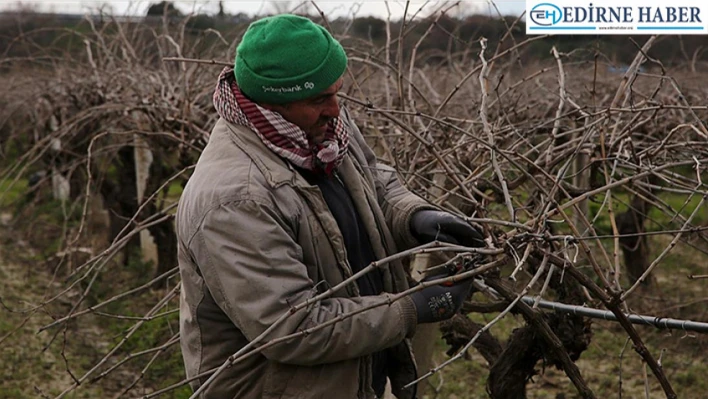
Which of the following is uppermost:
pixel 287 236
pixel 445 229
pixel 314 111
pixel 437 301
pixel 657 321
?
pixel 314 111

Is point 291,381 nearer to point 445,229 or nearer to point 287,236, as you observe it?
point 287,236

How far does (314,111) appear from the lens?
2.49 metres

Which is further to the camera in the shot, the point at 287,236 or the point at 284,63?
the point at 284,63

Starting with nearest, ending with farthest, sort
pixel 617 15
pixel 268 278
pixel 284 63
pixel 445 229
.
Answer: pixel 268 278 → pixel 284 63 → pixel 445 229 → pixel 617 15

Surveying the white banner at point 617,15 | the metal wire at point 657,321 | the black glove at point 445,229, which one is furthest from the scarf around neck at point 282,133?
the white banner at point 617,15

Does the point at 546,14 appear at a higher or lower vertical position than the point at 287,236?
higher

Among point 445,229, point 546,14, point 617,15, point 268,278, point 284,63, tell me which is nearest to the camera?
point 268,278

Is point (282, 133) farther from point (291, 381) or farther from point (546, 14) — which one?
point (546, 14)

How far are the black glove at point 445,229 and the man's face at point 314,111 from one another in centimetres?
35

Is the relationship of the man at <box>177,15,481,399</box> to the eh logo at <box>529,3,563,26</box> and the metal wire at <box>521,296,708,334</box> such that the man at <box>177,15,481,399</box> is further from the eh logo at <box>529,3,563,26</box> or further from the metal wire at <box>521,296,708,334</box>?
the eh logo at <box>529,3,563,26</box>

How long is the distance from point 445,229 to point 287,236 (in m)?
0.48

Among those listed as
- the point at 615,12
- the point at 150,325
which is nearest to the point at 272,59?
the point at 615,12

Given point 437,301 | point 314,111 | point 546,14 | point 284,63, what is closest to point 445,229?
point 437,301

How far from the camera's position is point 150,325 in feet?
23.5
